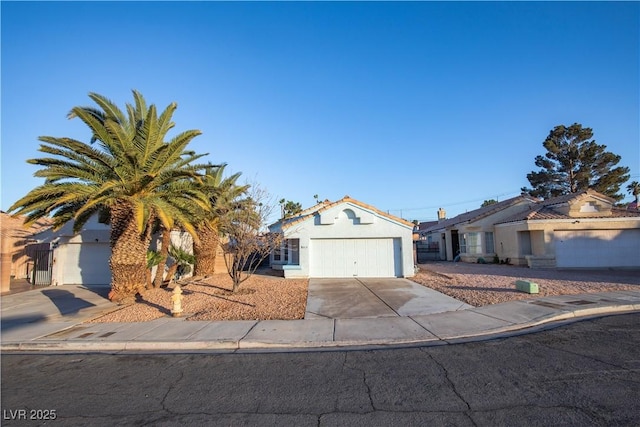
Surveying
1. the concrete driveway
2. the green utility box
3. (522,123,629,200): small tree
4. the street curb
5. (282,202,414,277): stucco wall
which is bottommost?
the street curb

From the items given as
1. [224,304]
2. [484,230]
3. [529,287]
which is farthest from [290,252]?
[484,230]

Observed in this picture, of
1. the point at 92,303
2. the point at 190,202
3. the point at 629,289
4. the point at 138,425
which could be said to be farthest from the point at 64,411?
the point at 629,289

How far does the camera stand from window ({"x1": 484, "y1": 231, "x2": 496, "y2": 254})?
25.9m

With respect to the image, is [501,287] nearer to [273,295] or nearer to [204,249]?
[273,295]

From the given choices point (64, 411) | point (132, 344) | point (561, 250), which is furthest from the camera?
point (561, 250)

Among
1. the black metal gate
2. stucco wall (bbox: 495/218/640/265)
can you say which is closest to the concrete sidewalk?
the black metal gate

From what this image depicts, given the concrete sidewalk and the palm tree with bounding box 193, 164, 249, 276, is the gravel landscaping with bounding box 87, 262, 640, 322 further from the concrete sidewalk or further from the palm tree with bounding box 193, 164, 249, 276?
the palm tree with bounding box 193, 164, 249, 276

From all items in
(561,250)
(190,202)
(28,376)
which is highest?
(190,202)

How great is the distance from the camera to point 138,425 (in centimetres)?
378

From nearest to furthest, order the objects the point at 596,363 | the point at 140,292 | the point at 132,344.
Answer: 1. the point at 596,363
2. the point at 132,344
3. the point at 140,292

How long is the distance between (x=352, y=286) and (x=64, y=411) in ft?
37.3

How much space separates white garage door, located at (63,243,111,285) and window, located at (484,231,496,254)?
26.2 meters

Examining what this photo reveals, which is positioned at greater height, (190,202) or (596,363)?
(190,202)

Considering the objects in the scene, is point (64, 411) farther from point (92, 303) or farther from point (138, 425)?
point (92, 303)
